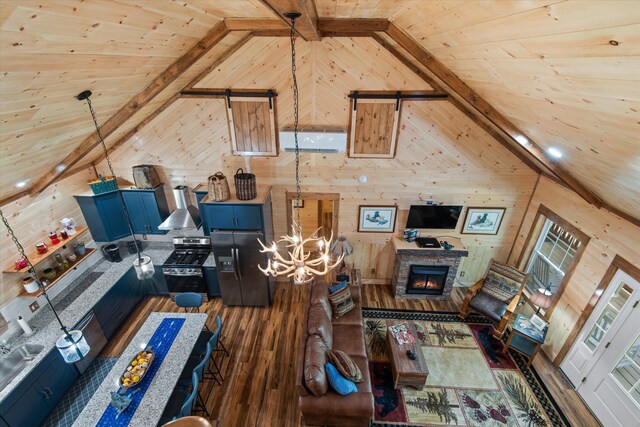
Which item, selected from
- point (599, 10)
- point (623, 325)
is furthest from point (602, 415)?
point (599, 10)

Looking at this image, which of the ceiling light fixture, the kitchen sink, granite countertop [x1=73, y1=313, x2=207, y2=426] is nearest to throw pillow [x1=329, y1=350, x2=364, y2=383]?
granite countertop [x1=73, y1=313, x2=207, y2=426]

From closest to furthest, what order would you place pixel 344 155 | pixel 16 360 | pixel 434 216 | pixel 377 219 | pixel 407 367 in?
pixel 16 360, pixel 407 367, pixel 344 155, pixel 434 216, pixel 377 219

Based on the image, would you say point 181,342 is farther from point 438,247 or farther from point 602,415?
point 602,415

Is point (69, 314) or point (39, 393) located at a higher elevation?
point (69, 314)

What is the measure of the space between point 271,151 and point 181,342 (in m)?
3.44

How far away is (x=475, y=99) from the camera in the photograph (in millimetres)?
4004

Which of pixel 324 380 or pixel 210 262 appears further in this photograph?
pixel 210 262

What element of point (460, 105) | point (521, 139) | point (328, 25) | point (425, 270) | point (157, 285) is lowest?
point (157, 285)

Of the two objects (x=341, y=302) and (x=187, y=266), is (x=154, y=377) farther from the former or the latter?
(x=341, y=302)

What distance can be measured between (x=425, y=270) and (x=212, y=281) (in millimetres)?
4368

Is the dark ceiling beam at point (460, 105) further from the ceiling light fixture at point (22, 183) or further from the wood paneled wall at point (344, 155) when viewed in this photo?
the ceiling light fixture at point (22, 183)

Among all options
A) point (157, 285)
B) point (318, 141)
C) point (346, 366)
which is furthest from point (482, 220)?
point (157, 285)

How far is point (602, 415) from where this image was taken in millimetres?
4070

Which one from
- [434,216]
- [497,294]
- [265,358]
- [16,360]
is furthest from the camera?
[434,216]
